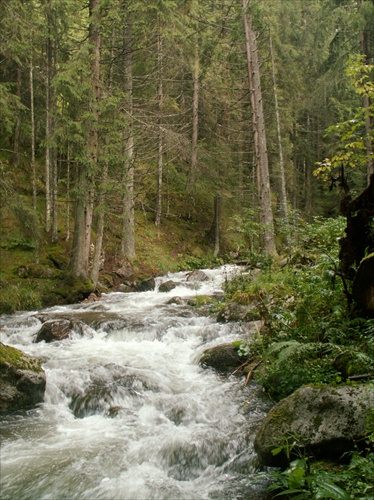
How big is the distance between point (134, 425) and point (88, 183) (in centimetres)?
939

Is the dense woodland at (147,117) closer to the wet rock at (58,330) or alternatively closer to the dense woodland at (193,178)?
the dense woodland at (193,178)

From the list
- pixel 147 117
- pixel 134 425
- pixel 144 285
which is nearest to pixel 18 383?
pixel 134 425

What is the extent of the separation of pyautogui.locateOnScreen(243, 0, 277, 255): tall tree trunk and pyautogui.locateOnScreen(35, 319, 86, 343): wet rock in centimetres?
604

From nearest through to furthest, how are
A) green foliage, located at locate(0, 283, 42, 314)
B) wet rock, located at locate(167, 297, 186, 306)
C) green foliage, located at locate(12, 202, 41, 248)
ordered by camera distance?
green foliage, located at locate(0, 283, 42, 314) < green foliage, located at locate(12, 202, 41, 248) < wet rock, located at locate(167, 297, 186, 306)

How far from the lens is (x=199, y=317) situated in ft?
32.8

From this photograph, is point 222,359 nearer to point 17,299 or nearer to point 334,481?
point 334,481

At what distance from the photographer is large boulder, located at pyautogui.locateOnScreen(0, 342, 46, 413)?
582cm

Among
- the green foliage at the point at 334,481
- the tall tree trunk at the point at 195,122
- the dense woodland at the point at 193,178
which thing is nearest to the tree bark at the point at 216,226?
the dense woodland at the point at 193,178

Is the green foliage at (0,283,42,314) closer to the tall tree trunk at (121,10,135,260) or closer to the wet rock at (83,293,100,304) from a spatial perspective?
the wet rock at (83,293,100,304)

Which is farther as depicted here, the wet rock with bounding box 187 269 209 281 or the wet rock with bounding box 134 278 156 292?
the wet rock with bounding box 187 269 209 281

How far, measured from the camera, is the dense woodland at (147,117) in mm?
12594

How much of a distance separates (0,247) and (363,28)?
16.2 m

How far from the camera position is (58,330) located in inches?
349

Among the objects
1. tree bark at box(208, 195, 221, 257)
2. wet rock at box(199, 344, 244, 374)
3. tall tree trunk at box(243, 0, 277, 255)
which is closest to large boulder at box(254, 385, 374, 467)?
wet rock at box(199, 344, 244, 374)
